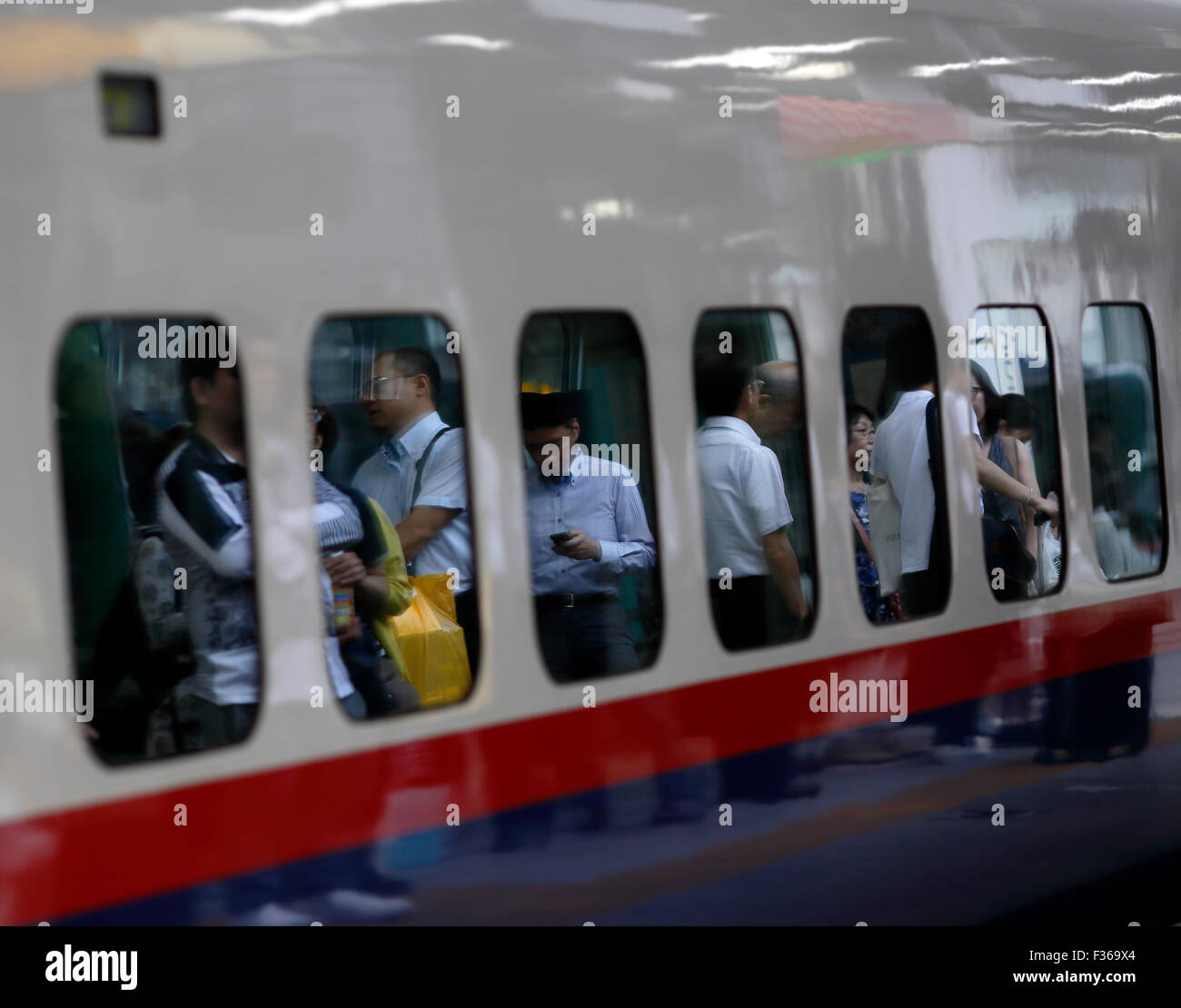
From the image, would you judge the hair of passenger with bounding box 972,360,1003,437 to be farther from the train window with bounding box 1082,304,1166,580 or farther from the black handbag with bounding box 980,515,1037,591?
the train window with bounding box 1082,304,1166,580

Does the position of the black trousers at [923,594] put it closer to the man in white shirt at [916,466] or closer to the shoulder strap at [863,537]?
the man in white shirt at [916,466]

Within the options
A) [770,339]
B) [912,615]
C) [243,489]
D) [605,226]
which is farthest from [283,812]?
[912,615]

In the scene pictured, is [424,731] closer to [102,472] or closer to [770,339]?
[102,472]

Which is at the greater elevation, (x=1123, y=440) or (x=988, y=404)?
(x=988, y=404)

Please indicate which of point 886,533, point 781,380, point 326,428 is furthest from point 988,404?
point 326,428

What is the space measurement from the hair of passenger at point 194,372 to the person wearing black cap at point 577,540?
958 millimetres

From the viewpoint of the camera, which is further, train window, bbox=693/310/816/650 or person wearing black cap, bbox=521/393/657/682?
train window, bbox=693/310/816/650

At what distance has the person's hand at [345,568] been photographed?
349 cm

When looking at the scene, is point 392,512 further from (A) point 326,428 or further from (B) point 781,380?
(B) point 781,380

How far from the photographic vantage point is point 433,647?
148 inches

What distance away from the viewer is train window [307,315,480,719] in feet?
11.6

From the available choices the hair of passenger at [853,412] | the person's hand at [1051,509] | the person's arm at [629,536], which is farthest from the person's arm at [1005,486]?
the person's arm at [629,536]

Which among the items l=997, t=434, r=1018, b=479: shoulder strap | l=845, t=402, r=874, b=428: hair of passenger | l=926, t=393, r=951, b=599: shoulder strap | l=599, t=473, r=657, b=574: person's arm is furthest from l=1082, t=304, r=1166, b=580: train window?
l=599, t=473, r=657, b=574: person's arm

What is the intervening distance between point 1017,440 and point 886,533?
0.67 metres
